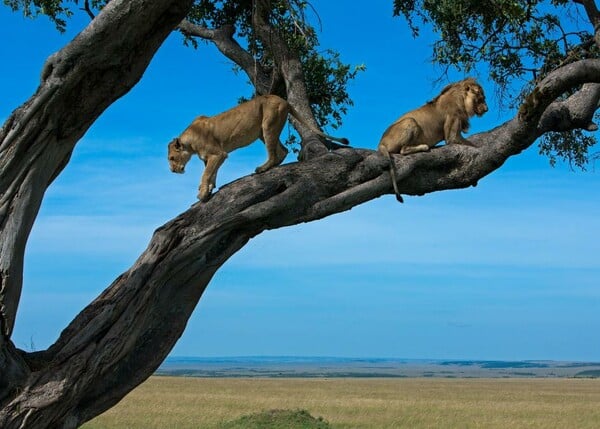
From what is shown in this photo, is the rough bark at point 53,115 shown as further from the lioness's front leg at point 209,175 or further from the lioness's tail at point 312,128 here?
the lioness's tail at point 312,128

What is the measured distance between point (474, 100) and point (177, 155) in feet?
11.4

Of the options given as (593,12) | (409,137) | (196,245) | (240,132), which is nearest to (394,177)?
(409,137)

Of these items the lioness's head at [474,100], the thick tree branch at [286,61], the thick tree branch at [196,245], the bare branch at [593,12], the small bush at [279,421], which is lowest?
the small bush at [279,421]

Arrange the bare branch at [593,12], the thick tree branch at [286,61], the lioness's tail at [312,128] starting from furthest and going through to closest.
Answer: the bare branch at [593,12]
the thick tree branch at [286,61]
the lioness's tail at [312,128]

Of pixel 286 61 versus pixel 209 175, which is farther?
pixel 286 61

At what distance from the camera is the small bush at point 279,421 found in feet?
55.6

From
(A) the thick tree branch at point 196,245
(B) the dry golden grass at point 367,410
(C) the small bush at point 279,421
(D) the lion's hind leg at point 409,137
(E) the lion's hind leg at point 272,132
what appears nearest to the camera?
(A) the thick tree branch at point 196,245

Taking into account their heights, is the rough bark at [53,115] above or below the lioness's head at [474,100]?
below

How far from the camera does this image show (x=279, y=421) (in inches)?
680

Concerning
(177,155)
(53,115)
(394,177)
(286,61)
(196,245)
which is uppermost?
(286,61)

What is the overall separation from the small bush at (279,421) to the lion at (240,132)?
27.1 ft

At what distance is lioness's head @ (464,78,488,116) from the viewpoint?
10281 millimetres

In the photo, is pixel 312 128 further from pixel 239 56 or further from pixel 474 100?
pixel 239 56

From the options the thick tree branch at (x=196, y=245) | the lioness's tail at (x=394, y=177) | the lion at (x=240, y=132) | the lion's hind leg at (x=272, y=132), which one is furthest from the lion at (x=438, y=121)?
the lion's hind leg at (x=272, y=132)
